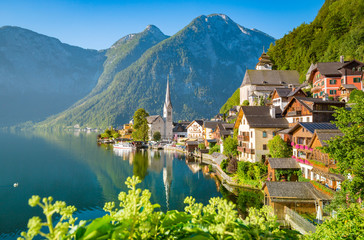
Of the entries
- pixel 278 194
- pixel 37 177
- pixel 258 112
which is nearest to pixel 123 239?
pixel 278 194

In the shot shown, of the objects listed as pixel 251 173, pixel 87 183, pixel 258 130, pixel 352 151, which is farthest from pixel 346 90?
pixel 87 183

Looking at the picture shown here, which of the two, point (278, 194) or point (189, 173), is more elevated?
point (278, 194)

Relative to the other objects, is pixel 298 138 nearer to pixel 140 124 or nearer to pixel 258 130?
pixel 258 130

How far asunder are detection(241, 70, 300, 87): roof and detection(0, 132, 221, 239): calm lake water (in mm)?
38561

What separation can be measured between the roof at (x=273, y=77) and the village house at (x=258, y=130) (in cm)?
3873

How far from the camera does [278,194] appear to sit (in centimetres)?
2430

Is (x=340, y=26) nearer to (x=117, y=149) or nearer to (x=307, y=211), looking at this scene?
(x=307, y=211)

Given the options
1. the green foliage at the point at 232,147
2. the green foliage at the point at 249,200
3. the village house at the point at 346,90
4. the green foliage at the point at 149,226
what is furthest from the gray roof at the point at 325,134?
the green foliage at the point at 149,226

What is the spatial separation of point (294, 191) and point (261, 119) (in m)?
19.3

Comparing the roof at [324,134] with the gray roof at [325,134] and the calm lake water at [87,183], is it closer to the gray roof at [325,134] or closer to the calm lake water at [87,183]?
the gray roof at [325,134]

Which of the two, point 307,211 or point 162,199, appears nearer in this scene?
point 307,211

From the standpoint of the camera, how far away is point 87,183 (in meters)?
43.9

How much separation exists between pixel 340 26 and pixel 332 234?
263ft

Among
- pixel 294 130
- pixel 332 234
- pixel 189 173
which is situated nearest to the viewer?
pixel 332 234
